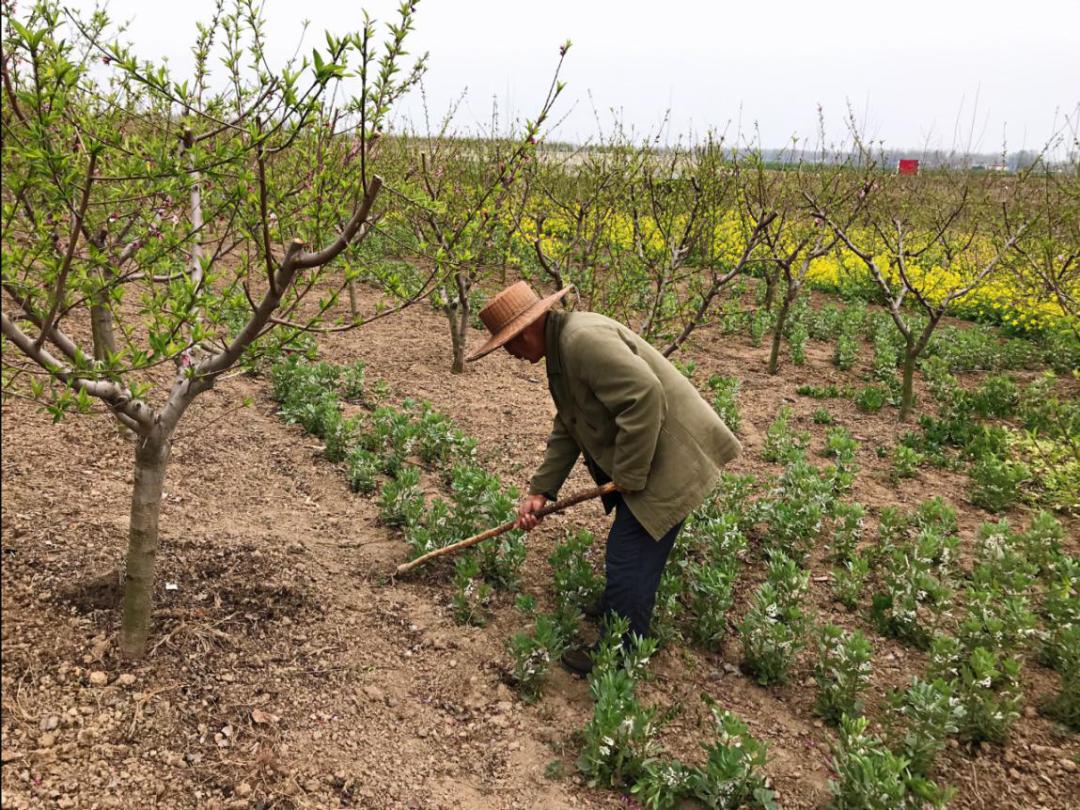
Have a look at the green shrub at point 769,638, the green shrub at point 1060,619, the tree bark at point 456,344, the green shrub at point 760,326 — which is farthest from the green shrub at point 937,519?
the green shrub at point 760,326

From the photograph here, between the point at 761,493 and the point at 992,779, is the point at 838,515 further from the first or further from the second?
the point at 992,779

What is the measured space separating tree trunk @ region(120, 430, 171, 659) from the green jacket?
1.68 meters

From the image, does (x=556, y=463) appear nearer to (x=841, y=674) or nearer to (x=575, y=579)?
(x=575, y=579)

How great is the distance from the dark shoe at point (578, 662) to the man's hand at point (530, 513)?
0.66 meters

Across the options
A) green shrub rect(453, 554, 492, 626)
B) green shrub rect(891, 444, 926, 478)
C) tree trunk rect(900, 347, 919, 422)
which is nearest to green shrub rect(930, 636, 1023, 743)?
green shrub rect(453, 554, 492, 626)

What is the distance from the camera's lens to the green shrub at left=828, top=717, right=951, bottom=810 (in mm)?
2625

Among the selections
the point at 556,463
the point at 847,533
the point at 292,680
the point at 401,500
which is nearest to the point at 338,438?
the point at 401,500

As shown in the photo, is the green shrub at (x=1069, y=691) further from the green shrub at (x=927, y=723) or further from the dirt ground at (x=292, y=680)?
the green shrub at (x=927, y=723)

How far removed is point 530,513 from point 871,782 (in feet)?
5.77

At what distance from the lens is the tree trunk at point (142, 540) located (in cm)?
290

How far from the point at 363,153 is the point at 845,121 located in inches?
281

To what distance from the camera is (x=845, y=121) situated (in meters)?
7.90

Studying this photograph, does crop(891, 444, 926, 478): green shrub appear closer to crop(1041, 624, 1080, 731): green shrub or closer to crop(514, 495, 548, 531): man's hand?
crop(1041, 624, 1080, 731): green shrub

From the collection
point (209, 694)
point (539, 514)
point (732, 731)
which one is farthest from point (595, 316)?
point (209, 694)
